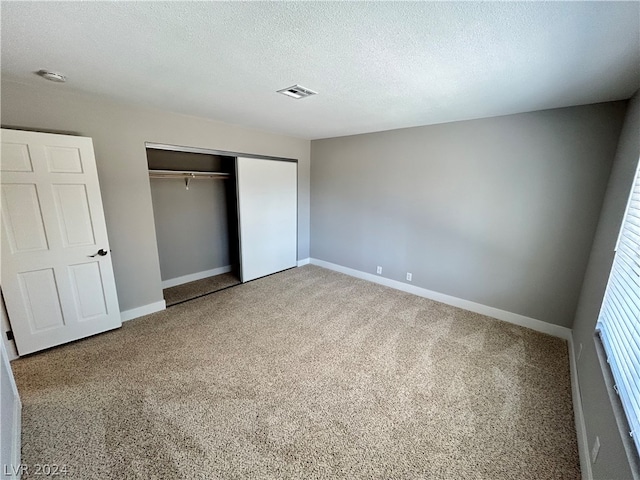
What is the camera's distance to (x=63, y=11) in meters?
1.23

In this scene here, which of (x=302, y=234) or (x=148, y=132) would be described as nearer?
(x=148, y=132)

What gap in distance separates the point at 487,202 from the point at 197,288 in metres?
4.24

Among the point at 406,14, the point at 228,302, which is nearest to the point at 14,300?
the point at 228,302

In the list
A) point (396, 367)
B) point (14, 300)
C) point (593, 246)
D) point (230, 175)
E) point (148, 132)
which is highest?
point (148, 132)

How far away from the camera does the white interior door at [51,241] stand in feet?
7.06

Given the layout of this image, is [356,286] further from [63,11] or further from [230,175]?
[63,11]

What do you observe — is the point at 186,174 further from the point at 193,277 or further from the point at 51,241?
the point at 193,277

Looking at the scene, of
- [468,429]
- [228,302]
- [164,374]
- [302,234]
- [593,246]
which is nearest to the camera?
[468,429]

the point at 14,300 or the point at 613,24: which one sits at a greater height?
the point at 613,24

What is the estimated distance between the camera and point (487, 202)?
310cm

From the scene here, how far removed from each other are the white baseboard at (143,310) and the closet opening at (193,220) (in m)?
0.13

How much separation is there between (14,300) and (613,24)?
4533mm

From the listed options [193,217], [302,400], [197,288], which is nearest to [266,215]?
[193,217]

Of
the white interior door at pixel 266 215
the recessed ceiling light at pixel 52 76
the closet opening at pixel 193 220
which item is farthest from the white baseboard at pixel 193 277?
the recessed ceiling light at pixel 52 76
